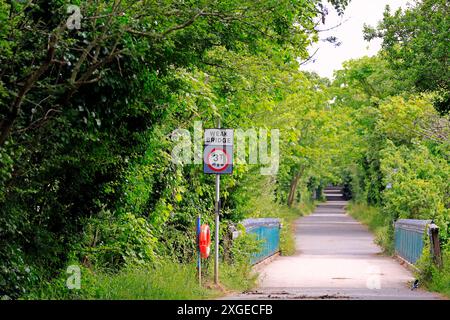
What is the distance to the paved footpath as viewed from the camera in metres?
17.6

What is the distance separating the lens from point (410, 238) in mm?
28438

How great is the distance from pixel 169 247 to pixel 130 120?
203 inches

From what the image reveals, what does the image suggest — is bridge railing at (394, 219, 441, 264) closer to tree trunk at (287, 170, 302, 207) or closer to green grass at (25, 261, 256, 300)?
green grass at (25, 261, 256, 300)

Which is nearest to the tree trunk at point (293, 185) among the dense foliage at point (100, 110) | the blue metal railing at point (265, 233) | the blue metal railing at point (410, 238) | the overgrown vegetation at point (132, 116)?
the blue metal railing at point (265, 233)

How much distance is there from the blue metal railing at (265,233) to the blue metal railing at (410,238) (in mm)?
4187

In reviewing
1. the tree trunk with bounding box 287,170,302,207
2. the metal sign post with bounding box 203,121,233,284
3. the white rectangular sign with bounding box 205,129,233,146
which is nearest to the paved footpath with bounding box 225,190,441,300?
the metal sign post with bounding box 203,121,233,284

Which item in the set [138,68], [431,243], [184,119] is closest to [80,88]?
[138,68]

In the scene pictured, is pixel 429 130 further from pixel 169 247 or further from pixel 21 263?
pixel 21 263

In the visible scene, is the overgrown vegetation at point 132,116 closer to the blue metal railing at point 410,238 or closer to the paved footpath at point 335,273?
the paved footpath at point 335,273

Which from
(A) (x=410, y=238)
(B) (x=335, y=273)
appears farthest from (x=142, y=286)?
(A) (x=410, y=238)

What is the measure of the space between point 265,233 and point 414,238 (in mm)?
5190

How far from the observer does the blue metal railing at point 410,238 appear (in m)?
25.5

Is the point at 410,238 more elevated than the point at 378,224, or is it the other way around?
the point at 410,238

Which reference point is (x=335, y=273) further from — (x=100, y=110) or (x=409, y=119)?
(x=100, y=110)
